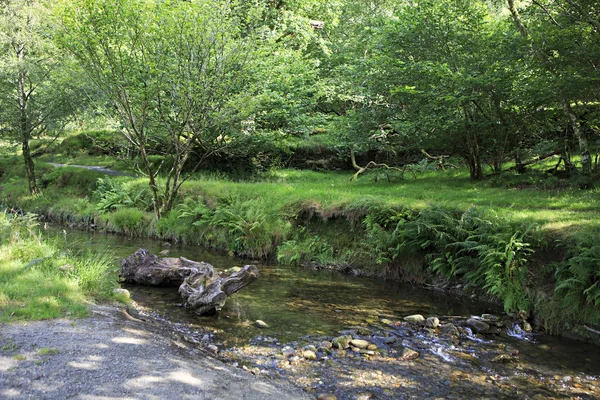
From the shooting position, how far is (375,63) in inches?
674

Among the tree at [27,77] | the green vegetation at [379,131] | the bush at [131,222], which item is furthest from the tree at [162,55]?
the tree at [27,77]

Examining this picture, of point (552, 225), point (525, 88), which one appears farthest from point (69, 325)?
point (525, 88)

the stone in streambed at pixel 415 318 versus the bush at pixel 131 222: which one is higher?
the bush at pixel 131 222

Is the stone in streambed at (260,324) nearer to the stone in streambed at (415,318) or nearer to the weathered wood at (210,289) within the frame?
the weathered wood at (210,289)

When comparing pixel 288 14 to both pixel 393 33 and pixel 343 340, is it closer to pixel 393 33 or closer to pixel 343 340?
pixel 393 33

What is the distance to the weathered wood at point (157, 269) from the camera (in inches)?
407

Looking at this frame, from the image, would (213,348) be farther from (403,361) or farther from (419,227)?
(419,227)

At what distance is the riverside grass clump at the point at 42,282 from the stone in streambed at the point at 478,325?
712 centimetres

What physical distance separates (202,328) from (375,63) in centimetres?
1315

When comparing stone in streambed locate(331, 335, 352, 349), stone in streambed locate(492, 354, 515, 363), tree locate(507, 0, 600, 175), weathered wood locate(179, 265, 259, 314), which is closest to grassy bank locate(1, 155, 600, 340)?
stone in streambed locate(492, 354, 515, 363)

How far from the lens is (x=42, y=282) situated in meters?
7.64

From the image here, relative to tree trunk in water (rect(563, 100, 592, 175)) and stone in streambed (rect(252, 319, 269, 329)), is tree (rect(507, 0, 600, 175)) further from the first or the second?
stone in streambed (rect(252, 319, 269, 329))

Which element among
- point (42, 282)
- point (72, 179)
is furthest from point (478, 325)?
point (72, 179)

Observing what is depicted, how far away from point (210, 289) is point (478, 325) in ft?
18.0
